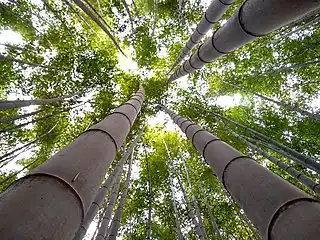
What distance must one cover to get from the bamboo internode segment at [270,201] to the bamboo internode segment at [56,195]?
0.76 m

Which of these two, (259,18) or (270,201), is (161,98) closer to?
(259,18)

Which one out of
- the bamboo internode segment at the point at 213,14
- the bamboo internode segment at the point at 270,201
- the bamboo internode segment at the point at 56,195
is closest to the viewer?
the bamboo internode segment at the point at 56,195

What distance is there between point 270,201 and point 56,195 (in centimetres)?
91

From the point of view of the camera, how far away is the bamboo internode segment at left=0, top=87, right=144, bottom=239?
71cm

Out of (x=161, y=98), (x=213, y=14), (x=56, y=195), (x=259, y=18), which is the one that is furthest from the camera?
(x=161, y=98)

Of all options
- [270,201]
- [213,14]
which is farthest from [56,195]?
[213,14]

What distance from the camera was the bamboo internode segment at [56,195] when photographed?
0.71m

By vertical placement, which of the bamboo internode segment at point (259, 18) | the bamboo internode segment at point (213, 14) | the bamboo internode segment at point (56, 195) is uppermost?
the bamboo internode segment at point (213, 14)

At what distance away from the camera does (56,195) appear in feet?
2.84

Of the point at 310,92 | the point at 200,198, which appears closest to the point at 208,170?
the point at 200,198

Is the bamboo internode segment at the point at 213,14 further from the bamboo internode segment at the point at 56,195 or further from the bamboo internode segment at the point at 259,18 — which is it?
the bamboo internode segment at the point at 56,195

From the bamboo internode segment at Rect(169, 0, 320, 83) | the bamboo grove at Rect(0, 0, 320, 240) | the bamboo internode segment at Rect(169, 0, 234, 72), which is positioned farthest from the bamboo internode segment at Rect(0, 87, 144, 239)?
the bamboo internode segment at Rect(169, 0, 234, 72)

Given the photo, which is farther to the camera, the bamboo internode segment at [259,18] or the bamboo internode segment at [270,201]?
the bamboo internode segment at [259,18]

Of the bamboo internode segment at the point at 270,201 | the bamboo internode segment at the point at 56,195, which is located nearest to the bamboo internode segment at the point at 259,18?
the bamboo internode segment at the point at 270,201
